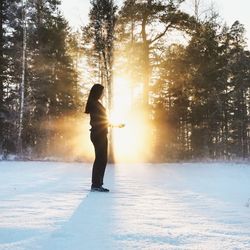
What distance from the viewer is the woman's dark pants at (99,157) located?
682 cm

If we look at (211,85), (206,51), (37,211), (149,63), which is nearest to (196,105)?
(211,85)

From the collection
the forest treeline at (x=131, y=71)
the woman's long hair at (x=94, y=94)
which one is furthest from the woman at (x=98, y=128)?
the forest treeline at (x=131, y=71)

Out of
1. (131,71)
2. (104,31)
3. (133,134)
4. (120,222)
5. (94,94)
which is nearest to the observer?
(120,222)

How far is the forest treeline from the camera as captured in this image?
2242 cm

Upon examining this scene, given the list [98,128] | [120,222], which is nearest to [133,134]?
[98,128]

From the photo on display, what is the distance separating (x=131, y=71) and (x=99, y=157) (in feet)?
55.0

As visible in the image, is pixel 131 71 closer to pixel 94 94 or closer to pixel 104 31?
pixel 104 31

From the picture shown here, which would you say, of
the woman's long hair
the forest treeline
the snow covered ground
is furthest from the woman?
the forest treeline

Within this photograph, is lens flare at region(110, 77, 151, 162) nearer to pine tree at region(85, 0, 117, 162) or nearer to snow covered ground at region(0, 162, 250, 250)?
pine tree at region(85, 0, 117, 162)

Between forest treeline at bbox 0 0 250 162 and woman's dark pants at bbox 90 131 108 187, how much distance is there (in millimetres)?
12201

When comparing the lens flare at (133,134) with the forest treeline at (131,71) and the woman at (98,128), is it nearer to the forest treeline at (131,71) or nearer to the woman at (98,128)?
the forest treeline at (131,71)

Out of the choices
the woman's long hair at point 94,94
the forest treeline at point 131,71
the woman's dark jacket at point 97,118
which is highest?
the forest treeline at point 131,71

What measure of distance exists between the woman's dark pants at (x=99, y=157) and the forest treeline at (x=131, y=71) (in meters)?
12.2

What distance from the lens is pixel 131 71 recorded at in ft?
76.1
